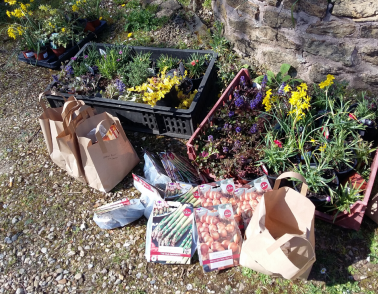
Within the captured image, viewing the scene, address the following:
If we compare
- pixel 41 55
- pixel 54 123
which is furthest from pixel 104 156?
pixel 41 55

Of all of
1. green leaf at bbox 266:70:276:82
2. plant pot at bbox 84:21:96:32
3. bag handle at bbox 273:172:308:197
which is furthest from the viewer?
plant pot at bbox 84:21:96:32

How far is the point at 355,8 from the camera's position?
254cm

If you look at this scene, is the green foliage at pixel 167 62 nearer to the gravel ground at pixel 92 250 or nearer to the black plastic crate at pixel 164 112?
the black plastic crate at pixel 164 112

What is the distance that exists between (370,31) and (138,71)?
2182 millimetres

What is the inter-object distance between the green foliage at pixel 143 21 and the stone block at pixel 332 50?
2.29m

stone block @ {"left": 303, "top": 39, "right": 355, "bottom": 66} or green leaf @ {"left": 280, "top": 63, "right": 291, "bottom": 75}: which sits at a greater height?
stone block @ {"left": 303, "top": 39, "right": 355, "bottom": 66}

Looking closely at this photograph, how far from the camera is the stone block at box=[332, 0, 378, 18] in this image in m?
2.48

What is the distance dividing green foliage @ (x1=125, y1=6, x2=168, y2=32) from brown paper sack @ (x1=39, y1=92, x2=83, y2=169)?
2155 millimetres

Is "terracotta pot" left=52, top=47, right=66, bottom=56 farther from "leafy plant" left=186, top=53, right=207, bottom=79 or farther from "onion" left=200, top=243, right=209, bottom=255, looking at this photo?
"onion" left=200, top=243, right=209, bottom=255

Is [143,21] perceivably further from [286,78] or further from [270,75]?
[286,78]

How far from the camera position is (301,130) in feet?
8.52

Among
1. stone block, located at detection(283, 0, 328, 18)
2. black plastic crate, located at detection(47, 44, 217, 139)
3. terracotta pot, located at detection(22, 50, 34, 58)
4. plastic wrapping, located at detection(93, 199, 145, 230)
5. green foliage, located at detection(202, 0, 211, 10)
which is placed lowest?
plastic wrapping, located at detection(93, 199, 145, 230)

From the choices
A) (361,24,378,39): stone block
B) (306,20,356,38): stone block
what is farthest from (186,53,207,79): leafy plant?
(361,24,378,39): stone block

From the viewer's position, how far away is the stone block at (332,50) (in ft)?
9.15
